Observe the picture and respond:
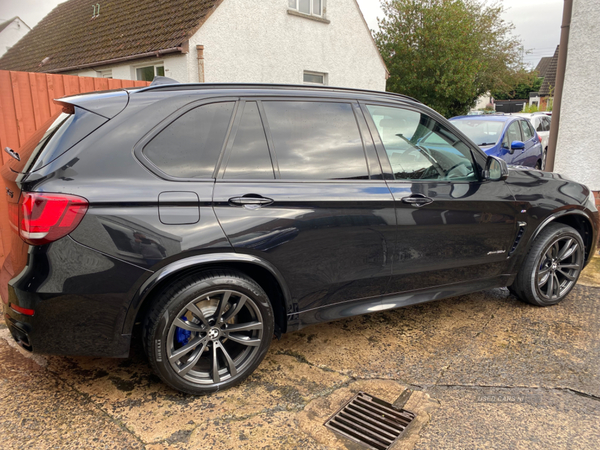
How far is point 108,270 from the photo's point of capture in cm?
231

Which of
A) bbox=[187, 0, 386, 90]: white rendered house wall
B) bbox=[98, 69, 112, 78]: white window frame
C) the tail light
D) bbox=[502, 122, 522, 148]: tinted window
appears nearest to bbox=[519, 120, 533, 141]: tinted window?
bbox=[502, 122, 522, 148]: tinted window

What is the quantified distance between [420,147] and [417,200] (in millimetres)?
416

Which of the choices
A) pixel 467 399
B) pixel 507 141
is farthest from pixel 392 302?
pixel 507 141

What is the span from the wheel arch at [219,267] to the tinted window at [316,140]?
576 mm

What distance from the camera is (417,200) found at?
10.3 ft

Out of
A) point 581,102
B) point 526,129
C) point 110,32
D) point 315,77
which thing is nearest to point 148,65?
point 110,32

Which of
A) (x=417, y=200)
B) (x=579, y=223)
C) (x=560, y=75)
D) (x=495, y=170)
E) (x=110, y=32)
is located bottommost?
(x=579, y=223)

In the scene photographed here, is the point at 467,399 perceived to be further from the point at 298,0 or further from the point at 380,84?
the point at 380,84

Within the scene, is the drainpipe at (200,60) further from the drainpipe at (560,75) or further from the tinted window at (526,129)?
the drainpipe at (560,75)

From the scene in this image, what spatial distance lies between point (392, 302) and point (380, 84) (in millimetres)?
13415

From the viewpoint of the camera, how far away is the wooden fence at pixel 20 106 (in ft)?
15.0

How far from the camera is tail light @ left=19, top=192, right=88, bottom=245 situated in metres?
2.24

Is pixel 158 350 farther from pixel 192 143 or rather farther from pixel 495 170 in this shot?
pixel 495 170

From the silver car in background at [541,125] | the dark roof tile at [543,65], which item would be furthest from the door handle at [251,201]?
the dark roof tile at [543,65]
